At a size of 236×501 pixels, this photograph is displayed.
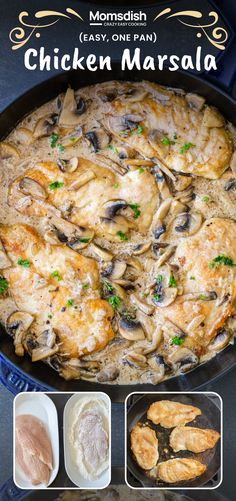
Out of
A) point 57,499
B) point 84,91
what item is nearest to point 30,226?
point 84,91

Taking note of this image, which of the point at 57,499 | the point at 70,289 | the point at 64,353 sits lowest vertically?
the point at 57,499

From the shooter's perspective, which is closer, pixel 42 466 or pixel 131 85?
pixel 42 466

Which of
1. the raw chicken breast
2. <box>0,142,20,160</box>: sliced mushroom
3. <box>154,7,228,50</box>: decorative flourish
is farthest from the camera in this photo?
<box>0,142,20,160</box>: sliced mushroom

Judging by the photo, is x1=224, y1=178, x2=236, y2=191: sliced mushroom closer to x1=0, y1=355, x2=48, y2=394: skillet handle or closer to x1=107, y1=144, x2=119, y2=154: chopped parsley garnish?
x1=107, y1=144, x2=119, y2=154: chopped parsley garnish

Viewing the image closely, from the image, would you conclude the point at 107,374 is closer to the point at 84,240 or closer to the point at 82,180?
the point at 84,240

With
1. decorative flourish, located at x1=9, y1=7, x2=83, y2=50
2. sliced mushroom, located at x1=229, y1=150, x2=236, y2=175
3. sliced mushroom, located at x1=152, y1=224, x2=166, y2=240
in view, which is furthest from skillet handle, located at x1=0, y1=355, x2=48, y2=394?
decorative flourish, located at x1=9, y1=7, x2=83, y2=50

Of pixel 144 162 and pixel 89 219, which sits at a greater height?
pixel 144 162

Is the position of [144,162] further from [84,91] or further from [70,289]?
[70,289]
